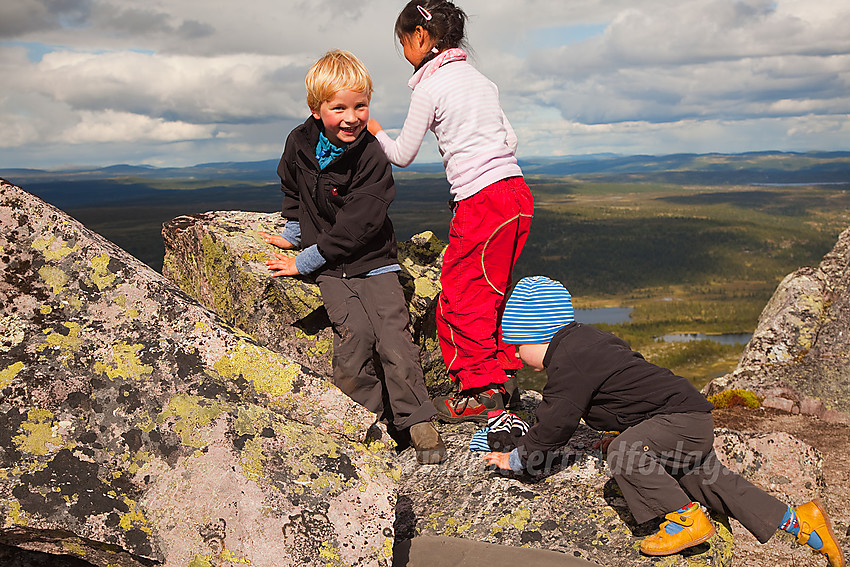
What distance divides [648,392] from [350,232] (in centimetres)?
369

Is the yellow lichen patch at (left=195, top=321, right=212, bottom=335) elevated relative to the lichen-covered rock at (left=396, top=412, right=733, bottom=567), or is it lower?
elevated

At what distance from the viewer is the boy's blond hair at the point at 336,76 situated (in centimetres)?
699

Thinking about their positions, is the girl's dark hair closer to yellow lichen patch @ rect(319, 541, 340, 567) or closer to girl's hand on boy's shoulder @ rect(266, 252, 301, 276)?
girl's hand on boy's shoulder @ rect(266, 252, 301, 276)

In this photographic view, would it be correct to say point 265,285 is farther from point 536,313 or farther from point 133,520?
point 133,520

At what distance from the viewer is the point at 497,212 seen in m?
7.51

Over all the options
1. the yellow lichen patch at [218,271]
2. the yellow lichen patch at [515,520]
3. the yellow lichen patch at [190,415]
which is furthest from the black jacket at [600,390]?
the yellow lichen patch at [218,271]

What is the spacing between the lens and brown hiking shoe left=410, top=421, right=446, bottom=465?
A: 699 cm

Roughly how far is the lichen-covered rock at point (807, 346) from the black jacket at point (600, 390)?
37.1 feet

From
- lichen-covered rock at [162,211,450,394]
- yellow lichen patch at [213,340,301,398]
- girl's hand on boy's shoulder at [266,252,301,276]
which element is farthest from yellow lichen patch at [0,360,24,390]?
girl's hand on boy's shoulder at [266,252,301,276]

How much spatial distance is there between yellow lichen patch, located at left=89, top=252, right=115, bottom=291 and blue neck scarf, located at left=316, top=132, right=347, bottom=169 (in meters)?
3.11

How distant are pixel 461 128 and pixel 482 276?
1.79 metres

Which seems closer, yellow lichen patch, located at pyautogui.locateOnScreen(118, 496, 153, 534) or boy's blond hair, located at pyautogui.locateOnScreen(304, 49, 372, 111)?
yellow lichen patch, located at pyautogui.locateOnScreen(118, 496, 153, 534)

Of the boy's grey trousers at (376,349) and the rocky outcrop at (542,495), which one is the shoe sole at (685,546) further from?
the boy's grey trousers at (376,349)

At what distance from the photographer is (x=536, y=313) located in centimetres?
626
